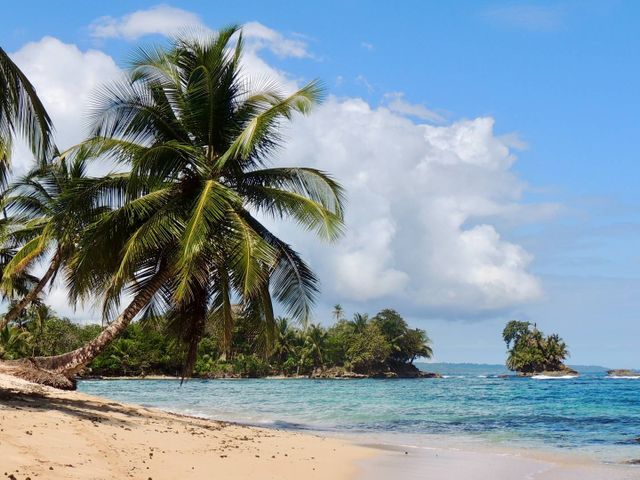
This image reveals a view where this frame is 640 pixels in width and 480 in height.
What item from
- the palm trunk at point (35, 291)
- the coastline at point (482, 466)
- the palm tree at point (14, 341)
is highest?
→ the palm trunk at point (35, 291)

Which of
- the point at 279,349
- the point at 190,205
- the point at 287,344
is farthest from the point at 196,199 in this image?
the point at 287,344

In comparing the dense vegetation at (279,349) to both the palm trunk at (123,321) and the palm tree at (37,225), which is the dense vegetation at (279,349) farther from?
the palm trunk at (123,321)

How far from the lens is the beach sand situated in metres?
7.53

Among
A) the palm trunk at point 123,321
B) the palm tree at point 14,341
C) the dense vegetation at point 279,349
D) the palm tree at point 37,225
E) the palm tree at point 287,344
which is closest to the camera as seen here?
the palm trunk at point 123,321

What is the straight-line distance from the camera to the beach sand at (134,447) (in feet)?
24.7

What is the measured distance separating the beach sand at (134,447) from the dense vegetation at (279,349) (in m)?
42.6

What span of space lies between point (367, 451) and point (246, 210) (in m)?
5.93

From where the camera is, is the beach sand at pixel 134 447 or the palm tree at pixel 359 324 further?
the palm tree at pixel 359 324

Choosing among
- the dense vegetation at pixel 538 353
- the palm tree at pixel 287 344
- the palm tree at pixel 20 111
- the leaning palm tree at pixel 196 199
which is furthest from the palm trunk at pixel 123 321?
the dense vegetation at pixel 538 353

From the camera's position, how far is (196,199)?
1447 centimetres

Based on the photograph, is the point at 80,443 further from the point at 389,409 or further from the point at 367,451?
the point at 389,409

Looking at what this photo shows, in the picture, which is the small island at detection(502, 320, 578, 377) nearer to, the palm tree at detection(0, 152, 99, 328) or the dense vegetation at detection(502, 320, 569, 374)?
the dense vegetation at detection(502, 320, 569, 374)

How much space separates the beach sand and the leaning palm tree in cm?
245

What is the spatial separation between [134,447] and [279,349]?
238 feet
